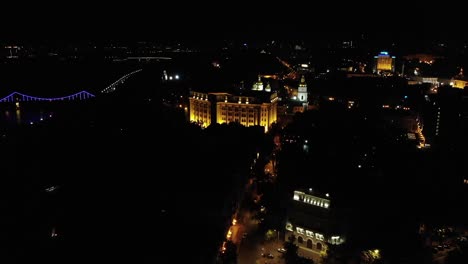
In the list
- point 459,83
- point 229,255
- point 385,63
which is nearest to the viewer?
point 229,255

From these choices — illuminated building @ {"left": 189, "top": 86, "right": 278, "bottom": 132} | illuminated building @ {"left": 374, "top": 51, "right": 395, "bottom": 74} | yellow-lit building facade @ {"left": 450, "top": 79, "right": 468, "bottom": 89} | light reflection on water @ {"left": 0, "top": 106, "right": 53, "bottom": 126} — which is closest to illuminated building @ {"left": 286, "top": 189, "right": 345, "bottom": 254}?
illuminated building @ {"left": 189, "top": 86, "right": 278, "bottom": 132}

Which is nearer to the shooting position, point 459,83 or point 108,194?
point 108,194

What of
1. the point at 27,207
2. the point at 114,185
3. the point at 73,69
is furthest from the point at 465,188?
the point at 73,69

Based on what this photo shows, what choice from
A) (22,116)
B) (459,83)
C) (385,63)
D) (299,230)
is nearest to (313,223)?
(299,230)

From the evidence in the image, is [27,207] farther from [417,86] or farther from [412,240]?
[417,86]

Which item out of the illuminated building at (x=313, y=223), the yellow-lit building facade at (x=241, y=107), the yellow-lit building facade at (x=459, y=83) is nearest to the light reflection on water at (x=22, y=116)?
the yellow-lit building facade at (x=241, y=107)

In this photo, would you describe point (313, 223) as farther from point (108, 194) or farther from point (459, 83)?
point (459, 83)

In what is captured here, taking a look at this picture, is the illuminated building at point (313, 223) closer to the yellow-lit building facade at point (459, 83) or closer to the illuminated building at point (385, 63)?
the yellow-lit building facade at point (459, 83)
